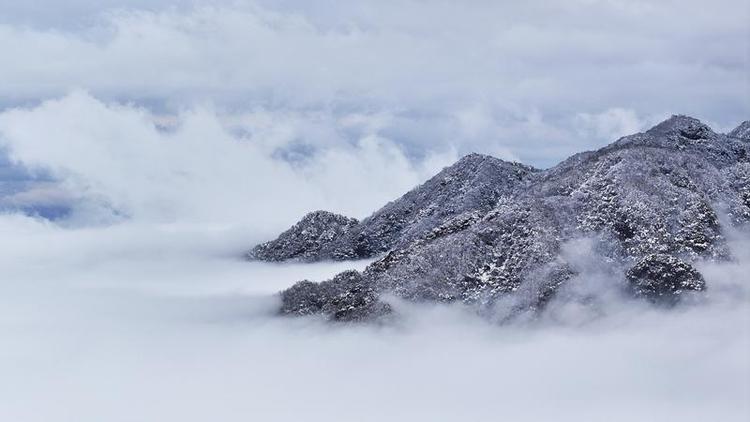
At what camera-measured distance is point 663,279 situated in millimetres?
106188

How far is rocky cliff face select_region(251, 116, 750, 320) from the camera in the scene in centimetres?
11088

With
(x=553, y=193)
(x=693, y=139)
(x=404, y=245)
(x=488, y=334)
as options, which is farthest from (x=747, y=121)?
(x=488, y=334)

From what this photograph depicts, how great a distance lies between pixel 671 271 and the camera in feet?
350

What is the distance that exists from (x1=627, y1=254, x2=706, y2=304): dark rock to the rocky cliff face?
0.40 feet

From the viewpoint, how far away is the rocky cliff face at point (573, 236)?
11088cm

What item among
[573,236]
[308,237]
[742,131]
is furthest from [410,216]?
[742,131]

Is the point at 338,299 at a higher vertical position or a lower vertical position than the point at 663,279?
higher

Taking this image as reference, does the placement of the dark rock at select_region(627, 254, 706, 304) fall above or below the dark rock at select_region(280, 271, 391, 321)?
below

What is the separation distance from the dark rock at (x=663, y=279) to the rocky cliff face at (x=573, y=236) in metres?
0.12

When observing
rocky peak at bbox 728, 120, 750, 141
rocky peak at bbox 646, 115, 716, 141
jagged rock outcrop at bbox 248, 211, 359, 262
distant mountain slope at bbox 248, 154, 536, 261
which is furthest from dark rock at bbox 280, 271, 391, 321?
rocky peak at bbox 728, 120, 750, 141

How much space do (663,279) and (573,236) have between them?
49.5 ft

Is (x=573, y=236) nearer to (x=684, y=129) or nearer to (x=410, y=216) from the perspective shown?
(x=410, y=216)

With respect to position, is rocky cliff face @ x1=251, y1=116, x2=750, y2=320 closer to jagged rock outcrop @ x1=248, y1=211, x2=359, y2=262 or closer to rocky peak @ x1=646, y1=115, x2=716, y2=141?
rocky peak @ x1=646, y1=115, x2=716, y2=141

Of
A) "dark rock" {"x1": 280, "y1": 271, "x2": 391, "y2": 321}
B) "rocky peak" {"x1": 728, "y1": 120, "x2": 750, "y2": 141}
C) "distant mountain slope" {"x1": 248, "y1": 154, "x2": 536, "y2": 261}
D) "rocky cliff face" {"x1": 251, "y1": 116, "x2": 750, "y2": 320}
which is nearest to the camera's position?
"rocky cliff face" {"x1": 251, "y1": 116, "x2": 750, "y2": 320}
